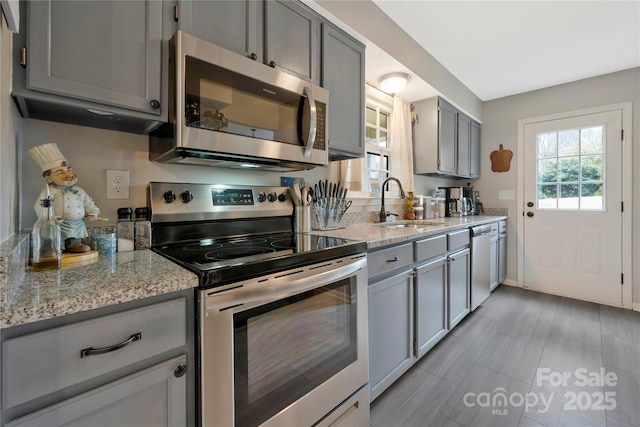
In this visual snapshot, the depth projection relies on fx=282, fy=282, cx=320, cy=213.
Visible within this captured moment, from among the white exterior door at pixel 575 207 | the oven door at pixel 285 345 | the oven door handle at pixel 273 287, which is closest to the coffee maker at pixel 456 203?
the white exterior door at pixel 575 207

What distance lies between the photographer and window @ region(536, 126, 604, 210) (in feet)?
10.2

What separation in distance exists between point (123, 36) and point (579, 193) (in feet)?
14.1

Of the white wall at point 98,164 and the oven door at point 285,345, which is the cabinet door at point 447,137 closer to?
the oven door at point 285,345

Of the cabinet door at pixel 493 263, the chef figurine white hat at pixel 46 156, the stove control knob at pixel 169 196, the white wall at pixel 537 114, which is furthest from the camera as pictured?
the cabinet door at pixel 493 263

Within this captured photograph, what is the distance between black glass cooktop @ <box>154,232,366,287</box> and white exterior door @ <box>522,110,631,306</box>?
10.8ft

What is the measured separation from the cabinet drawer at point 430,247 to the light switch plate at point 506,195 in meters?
2.28

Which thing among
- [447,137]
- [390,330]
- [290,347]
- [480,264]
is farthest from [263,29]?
[480,264]

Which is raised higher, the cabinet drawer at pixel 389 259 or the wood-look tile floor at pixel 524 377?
the cabinet drawer at pixel 389 259

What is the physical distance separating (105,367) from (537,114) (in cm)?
454

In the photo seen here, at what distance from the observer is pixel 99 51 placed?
943 mm

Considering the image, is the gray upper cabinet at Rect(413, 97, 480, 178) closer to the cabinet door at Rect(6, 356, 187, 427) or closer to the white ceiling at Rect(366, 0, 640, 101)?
Result: the white ceiling at Rect(366, 0, 640, 101)

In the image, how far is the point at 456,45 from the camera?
2473mm

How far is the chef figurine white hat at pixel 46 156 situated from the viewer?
913 millimetres

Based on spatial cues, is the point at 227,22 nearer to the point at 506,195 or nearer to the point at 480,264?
the point at 480,264
